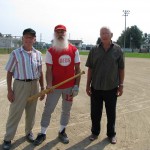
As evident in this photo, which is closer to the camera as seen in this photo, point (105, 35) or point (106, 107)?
point (105, 35)

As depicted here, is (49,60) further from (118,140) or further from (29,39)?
(118,140)

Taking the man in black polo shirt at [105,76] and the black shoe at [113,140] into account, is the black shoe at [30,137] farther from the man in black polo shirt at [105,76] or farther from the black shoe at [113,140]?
the black shoe at [113,140]

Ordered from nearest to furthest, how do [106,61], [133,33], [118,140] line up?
[106,61] → [118,140] → [133,33]

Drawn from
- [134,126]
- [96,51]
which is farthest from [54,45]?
[134,126]

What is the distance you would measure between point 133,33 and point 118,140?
331 ft

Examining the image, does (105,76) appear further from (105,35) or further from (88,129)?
(88,129)

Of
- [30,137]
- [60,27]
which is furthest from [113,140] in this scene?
[60,27]

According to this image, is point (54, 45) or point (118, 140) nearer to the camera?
point (54, 45)

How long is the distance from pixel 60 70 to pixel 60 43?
455 mm

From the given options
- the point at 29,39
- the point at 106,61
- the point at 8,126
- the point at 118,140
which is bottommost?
the point at 118,140

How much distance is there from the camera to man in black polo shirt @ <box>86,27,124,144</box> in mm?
5488

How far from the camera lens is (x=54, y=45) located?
17.6 feet

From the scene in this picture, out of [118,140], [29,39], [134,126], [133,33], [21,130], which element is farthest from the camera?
[133,33]

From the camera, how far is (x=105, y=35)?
5.43 m
